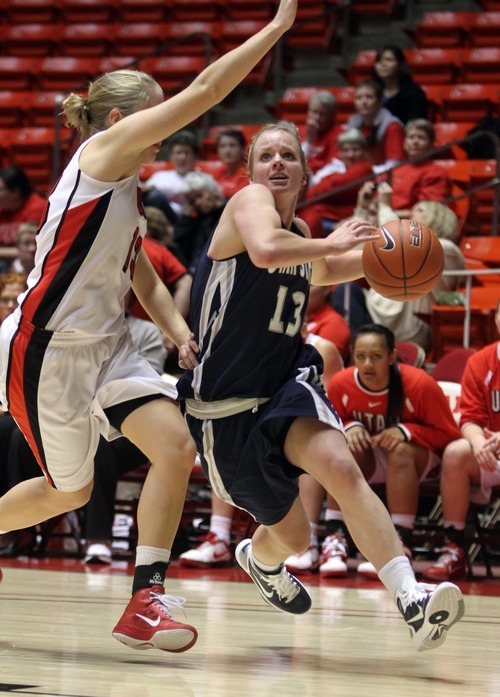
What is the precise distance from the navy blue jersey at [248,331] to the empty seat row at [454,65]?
867cm

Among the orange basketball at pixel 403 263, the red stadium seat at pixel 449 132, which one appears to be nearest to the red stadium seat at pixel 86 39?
the red stadium seat at pixel 449 132

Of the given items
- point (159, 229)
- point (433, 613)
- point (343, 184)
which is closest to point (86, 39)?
point (343, 184)

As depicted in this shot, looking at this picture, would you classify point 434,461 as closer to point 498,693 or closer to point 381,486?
point 381,486

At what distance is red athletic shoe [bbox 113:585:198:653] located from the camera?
304cm

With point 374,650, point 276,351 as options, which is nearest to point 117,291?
point 276,351

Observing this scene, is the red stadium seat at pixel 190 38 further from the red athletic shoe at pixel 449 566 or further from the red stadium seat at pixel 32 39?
the red athletic shoe at pixel 449 566

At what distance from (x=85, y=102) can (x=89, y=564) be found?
3.19 m

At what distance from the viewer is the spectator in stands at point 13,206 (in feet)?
30.8

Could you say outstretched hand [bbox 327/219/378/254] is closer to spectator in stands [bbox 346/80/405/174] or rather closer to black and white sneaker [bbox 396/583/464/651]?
black and white sneaker [bbox 396/583/464/651]

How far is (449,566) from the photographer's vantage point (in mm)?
5664

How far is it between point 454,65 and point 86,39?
4.71 m

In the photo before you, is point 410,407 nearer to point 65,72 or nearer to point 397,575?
point 397,575

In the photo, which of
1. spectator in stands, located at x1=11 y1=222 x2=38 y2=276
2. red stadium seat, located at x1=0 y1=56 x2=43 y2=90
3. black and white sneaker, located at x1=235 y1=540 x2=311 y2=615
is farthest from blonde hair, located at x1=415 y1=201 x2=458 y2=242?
red stadium seat, located at x1=0 y1=56 x2=43 y2=90

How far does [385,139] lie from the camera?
959 centimetres
